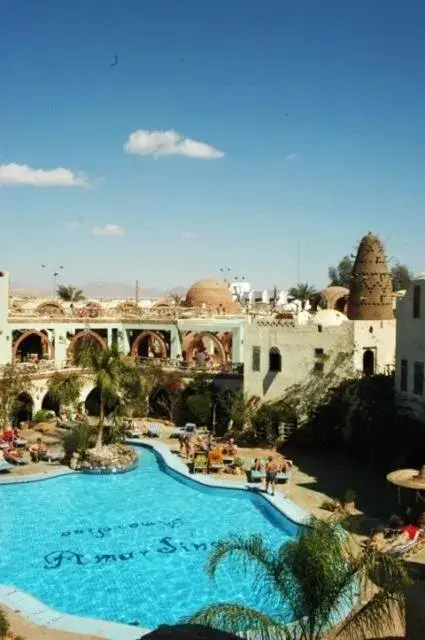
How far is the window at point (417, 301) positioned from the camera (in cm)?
2501

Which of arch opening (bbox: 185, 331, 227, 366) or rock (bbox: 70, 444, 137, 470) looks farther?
arch opening (bbox: 185, 331, 227, 366)

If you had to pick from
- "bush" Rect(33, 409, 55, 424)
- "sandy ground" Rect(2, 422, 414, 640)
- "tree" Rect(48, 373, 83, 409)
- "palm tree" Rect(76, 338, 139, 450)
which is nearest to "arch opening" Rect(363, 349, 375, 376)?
"sandy ground" Rect(2, 422, 414, 640)

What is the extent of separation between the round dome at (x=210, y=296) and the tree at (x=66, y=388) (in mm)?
22340

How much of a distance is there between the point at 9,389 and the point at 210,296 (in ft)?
91.2

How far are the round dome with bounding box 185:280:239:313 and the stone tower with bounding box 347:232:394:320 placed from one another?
17.6 m

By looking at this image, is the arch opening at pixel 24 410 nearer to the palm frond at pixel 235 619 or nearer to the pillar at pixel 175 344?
the pillar at pixel 175 344

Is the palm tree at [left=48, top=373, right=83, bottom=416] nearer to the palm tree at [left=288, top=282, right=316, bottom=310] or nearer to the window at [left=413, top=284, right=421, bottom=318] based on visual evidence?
the window at [left=413, top=284, right=421, bottom=318]

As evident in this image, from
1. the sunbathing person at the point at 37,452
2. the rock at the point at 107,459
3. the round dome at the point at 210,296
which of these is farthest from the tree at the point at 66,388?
the round dome at the point at 210,296

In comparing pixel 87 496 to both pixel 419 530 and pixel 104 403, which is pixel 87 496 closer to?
pixel 104 403

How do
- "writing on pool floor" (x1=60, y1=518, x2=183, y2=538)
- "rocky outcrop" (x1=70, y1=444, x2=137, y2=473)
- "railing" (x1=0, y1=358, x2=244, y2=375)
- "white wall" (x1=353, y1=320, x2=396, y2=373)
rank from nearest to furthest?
"writing on pool floor" (x1=60, y1=518, x2=183, y2=538) < "rocky outcrop" (x1=70, y1=444, x2=137, y2=473) < "white wall" (x1=353, y1=320, x2=396, y2=373) < "railing" (x1=0, y1=358, x2=244, y2=375)

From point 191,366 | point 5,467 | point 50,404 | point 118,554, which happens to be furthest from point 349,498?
point 50,404

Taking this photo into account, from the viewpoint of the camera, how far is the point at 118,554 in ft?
58.3

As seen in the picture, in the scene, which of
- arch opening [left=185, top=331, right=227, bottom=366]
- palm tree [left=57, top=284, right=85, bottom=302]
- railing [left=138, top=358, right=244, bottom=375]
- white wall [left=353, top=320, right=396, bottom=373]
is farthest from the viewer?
palm tree [left=57, top=284, right=85, bottom=302]

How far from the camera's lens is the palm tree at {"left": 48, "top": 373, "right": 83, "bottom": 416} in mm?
31611
